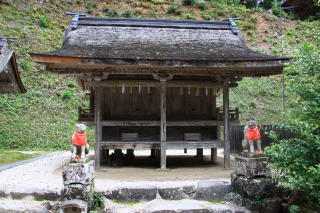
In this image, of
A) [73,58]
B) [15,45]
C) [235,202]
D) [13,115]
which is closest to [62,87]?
[13,115]

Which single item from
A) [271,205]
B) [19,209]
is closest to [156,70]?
[271,205]

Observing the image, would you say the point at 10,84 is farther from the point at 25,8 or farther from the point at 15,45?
the point at 25,8

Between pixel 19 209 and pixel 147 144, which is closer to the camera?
pixel 19 209

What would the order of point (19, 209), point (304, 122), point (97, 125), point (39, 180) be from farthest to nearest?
point (97, 125) < point (39, 180) < point (19, 209) < point (304, 122)

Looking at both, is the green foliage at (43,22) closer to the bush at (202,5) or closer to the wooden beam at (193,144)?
the bush at (202,5)

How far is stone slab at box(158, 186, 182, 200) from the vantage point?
586 cm

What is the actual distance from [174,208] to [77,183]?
7.39 ft

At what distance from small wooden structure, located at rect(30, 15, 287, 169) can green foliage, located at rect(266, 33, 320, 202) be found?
2.72 meters

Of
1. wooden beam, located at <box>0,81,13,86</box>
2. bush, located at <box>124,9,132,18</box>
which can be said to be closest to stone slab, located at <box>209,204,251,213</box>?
wooden beam, located at <box>0,81,13,86</box>

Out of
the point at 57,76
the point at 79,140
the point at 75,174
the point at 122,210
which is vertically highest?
the point at 57,76

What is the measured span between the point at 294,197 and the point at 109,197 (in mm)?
4354

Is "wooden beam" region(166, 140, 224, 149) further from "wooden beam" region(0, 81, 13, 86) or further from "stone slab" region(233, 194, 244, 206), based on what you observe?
"wooden beam" region(0, 81, 13, 86)

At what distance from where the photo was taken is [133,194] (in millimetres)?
5797

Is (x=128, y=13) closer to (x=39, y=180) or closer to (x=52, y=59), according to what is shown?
(x=52, y=59)
